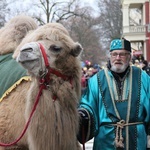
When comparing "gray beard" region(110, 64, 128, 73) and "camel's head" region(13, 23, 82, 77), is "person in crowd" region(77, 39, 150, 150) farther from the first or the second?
"camel's head" region(13, 23, 82, 77)

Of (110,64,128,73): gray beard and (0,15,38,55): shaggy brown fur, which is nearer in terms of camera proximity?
(110,64,128,73): gray beard

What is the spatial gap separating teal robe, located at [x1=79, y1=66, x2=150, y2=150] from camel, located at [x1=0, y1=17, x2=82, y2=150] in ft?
2.01

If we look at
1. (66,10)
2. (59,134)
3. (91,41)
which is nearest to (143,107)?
(59,134)

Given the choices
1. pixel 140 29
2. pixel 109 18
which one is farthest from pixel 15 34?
pixel 109 18

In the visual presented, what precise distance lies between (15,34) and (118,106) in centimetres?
143

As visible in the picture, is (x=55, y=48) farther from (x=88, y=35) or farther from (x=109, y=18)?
(x=109, y=18)

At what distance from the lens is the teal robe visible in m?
4.35

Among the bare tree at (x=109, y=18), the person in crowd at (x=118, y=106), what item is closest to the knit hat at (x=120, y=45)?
the person in crowd at (x=118, y=106)

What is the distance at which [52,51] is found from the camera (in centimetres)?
372

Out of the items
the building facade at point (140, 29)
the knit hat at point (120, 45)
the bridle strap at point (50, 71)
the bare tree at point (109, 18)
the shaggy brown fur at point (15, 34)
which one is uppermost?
the bare tree at point (109, 18)

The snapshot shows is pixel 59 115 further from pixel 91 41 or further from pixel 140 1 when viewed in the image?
pixel 91 41

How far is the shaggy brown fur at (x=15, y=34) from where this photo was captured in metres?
4.65

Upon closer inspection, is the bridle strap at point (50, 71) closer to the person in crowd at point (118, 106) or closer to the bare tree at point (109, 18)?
the person in crowd at point (118, 106)

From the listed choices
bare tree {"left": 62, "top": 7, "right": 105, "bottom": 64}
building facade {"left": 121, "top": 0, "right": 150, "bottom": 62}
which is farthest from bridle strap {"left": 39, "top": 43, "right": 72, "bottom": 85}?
bare tree {"left": 62, "top": 7, "right": 105, "bottom": 64}
